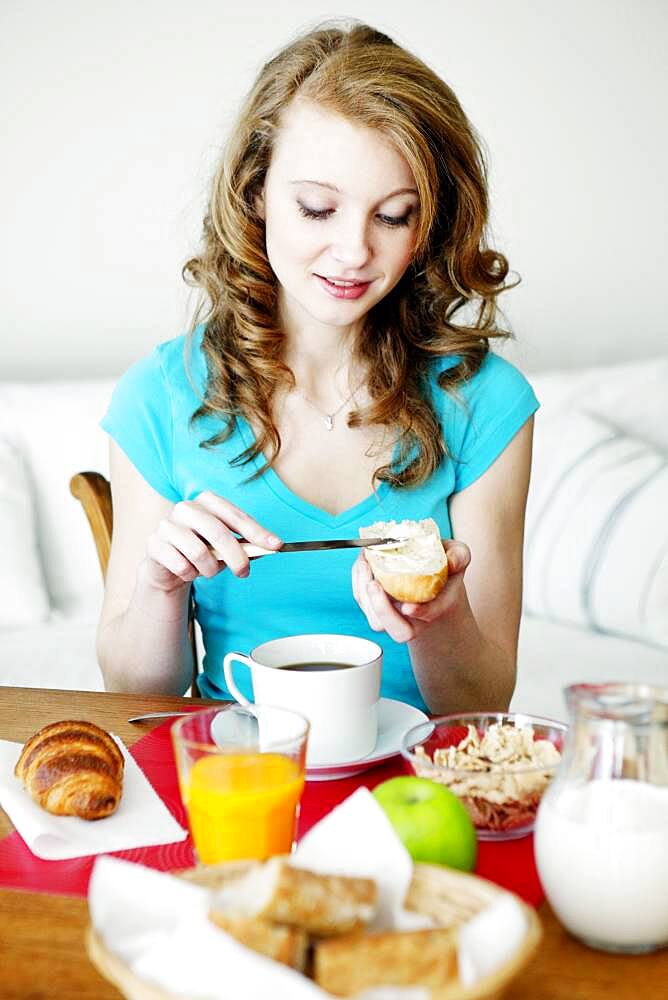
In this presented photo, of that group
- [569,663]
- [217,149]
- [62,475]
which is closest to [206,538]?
[569,663]

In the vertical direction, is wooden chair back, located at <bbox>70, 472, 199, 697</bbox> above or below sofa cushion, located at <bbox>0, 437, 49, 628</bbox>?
above

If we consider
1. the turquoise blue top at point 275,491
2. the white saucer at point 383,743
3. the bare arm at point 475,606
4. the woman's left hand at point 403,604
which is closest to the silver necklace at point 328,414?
the turquoise blue top at point 275,491

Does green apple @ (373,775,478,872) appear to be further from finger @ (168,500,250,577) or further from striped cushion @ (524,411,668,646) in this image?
striped cushion @ (524,411,668,646)

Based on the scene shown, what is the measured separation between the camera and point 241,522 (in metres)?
1.19

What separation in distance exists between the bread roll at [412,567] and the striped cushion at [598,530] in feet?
4.35

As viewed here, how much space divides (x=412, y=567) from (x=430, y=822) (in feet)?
1.37

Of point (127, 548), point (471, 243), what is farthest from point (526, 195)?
point (127, 548)

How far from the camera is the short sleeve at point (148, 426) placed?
5.31 ft

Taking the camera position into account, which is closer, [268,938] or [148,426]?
[268,938]

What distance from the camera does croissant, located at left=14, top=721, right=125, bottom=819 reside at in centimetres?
94

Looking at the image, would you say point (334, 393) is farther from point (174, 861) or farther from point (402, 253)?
point (174, 861)

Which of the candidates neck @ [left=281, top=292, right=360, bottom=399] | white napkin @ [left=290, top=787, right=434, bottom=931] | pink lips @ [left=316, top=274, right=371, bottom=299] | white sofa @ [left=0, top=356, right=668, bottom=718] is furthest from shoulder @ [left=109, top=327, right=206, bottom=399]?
white napkin @ [left=290, top=787, right=434, bottom=931]

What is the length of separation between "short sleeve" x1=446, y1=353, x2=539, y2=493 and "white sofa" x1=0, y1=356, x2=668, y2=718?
30.1 inches

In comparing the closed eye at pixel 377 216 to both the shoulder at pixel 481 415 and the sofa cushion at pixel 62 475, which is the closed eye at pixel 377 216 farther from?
the sofa cushion at pixel 62 475
